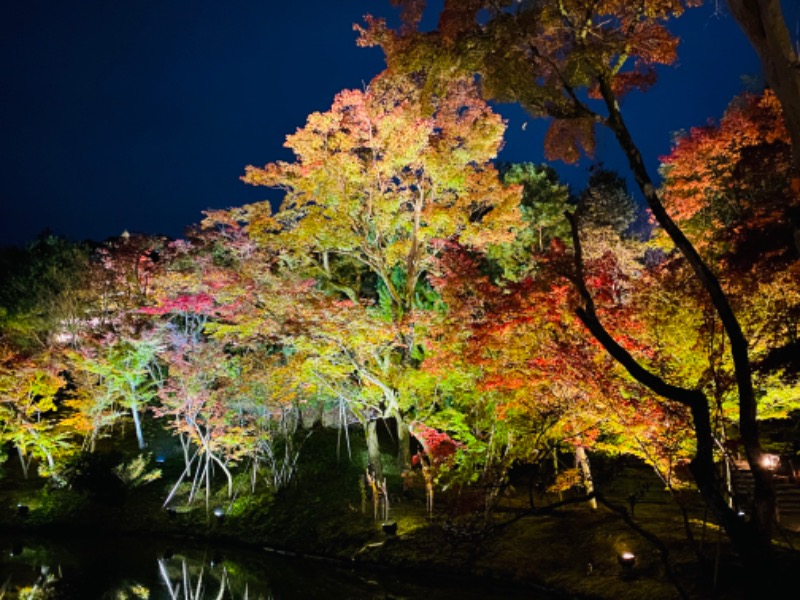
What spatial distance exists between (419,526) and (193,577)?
479 centimetres

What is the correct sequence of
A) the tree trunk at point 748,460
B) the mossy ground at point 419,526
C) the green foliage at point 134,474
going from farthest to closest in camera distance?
the green foliage at point 134,474, the mossy ground at point 419,526, the tree trunk at point 748,460

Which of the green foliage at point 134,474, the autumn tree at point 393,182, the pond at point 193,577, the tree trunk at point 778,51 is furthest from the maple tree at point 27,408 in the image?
the tree trunk at point 778,51

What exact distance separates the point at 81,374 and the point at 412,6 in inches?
746

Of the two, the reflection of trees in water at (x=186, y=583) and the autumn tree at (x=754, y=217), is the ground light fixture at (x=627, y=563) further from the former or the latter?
the reflection of trees in water at (x=186, y=583)

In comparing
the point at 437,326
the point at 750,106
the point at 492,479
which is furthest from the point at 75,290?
the point at 750,106

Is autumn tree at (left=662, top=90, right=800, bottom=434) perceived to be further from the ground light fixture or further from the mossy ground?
the ground light fixture

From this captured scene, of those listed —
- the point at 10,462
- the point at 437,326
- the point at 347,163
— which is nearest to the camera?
the point at 437,326

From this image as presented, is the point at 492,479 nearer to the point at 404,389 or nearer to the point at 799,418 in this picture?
the point at 404,389

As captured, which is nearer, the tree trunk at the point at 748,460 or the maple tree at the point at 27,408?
the tree trunk at the point at 748,460

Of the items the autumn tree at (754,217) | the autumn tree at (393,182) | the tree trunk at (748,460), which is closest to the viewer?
the tree trunk at (748,460)

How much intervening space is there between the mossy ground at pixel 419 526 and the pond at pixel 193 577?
1.38 ft

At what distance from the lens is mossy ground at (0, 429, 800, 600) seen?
8.52m

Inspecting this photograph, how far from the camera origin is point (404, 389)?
44.1ft

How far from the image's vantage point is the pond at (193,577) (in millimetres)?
9914
